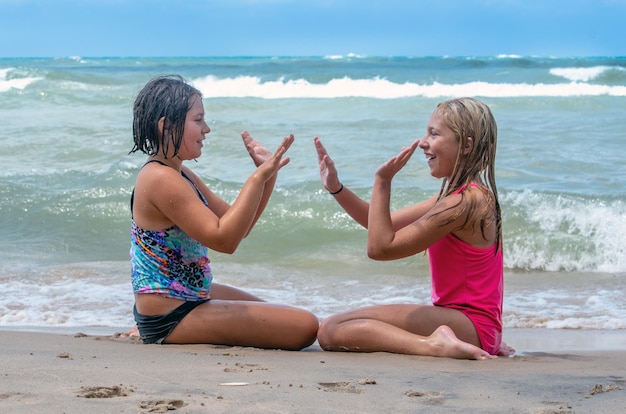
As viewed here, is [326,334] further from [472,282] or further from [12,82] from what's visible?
[12,82]

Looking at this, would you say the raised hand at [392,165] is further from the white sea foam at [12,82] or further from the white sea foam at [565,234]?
the white sea foam at [12,82]

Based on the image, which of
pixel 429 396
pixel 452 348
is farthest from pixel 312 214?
pixel 429 396

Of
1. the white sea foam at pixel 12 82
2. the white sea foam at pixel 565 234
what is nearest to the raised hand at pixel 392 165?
the white sea foam at pixel 565 234

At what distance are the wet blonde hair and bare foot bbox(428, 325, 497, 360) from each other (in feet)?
1.58

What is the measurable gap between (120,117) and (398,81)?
14.9 m

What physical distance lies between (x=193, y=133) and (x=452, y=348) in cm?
143

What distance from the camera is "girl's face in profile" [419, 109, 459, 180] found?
374 cm

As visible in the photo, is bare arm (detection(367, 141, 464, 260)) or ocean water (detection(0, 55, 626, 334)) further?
ocean water (detection(0, 55, 626, 334))

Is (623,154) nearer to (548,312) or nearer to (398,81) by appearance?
(548,312)

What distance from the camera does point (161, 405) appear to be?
99.8 inches

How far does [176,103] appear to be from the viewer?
149 inches

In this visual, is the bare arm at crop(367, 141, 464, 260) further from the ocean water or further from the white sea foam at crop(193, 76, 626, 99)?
the white sea foam at crop(193, 76, 626, 99)

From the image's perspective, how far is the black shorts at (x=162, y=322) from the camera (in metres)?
3.82

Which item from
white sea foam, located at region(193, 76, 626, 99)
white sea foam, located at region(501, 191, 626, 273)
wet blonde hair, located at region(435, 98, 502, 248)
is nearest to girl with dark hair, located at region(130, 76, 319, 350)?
wet blonde hair, located at region(435, 98, 502, 248)
